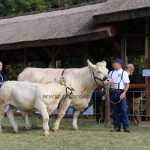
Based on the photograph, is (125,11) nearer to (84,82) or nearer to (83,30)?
(83,30)

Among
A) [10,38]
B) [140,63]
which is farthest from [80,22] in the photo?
[140,63]

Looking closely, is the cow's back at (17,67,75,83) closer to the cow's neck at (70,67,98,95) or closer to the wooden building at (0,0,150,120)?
the cow's neck at (70,67,98,95)

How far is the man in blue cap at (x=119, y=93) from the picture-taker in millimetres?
7820

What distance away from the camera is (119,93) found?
25.9 ft

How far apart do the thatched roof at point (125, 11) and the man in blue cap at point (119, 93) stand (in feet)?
9.01

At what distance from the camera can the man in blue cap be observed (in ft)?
25.7

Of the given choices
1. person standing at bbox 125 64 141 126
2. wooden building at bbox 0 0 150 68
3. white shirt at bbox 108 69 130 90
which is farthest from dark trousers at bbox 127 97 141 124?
white shirt at bbox 108 69 130 90

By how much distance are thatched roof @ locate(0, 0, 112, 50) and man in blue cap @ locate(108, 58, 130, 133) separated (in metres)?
2.58

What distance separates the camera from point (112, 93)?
8055 millimetres

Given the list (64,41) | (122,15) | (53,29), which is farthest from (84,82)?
(53,29)

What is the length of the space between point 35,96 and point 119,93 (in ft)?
6.78

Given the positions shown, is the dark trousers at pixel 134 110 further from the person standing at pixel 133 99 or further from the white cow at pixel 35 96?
the white cow at pixel 35 96

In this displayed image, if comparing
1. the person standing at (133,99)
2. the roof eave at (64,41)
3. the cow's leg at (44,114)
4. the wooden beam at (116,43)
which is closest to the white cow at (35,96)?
the cow's leg at (44,114)

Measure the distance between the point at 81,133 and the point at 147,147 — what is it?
214 cm
